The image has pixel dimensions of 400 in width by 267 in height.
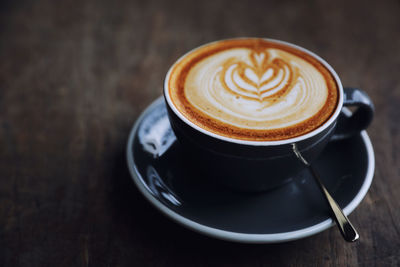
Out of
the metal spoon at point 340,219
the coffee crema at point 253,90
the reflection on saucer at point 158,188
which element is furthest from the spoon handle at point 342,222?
the reflection on saucer at point 158,188

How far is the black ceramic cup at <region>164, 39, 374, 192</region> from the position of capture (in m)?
0.70

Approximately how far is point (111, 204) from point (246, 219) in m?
0.32

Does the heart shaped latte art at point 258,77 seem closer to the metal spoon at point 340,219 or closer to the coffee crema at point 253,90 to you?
the coffee crema at point 253,90

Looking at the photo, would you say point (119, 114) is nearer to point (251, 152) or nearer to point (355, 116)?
point (251, 152)

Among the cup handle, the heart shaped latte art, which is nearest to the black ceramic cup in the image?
the cup handle

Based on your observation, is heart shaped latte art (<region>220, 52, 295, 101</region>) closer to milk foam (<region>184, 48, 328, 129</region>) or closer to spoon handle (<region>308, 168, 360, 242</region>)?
milk foam (<region>184, 48, 328, 129</region>)

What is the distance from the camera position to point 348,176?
33.0 inches

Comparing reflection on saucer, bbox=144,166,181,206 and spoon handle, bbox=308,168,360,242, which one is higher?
spoon handle, bbox=308,168,360,242

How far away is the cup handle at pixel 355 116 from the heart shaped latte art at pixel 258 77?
13 cm

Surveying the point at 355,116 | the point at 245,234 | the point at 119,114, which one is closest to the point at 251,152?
the point at 245,234

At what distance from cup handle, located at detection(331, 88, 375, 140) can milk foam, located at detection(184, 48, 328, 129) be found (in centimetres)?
6

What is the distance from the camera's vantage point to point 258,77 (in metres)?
0.87

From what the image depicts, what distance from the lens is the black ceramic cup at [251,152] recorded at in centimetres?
70

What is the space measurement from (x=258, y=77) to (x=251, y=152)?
234 mm
